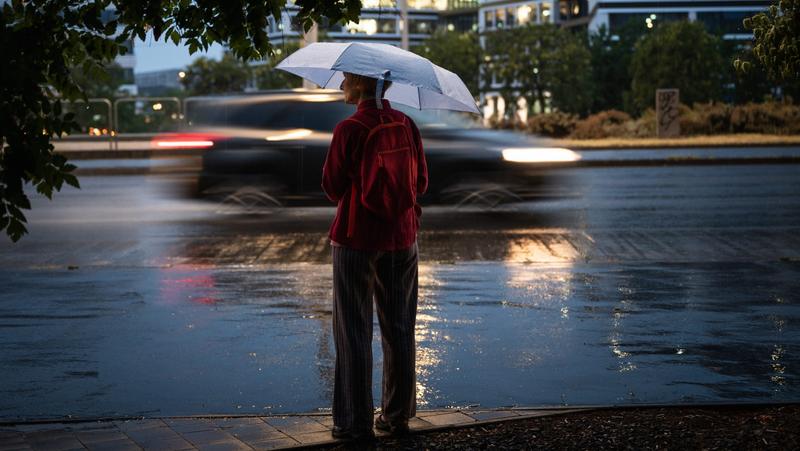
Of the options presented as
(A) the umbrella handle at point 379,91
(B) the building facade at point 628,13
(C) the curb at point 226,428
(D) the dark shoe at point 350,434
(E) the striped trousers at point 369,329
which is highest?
(B) the building facade at point 628,13

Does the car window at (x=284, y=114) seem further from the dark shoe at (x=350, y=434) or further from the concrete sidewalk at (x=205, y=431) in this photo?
the dark shoe at (x=350, y=434)

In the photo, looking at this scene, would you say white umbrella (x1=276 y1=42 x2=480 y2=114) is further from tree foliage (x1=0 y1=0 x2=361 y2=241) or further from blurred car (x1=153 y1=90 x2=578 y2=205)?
blurred car (x1=153 y1=90 x2=578 y2=205)

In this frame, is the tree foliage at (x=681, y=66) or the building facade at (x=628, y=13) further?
the building facade at (x=628, y=13)

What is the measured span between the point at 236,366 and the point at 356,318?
2091mm

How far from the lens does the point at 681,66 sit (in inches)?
2751

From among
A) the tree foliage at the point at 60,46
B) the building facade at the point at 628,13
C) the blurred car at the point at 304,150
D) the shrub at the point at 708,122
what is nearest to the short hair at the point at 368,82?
the tree foliage at the point at 60,46

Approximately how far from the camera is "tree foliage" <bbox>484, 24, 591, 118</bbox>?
86556 mm

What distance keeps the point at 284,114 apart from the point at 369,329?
12.1 m

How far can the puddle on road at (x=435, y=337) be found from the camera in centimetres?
654

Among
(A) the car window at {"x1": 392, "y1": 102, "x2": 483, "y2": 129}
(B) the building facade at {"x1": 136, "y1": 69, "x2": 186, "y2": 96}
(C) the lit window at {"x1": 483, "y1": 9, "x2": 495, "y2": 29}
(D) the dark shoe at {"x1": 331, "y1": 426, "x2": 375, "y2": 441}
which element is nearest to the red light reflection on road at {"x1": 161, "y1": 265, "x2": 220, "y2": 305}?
(D) the dark shoe at {"x1": 331, "y1": 426, "x2": 375, "y2": 441}

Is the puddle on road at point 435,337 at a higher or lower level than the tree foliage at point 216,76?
lower

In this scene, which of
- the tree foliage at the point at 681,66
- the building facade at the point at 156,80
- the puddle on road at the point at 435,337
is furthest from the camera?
the building facade at the point at 156,80

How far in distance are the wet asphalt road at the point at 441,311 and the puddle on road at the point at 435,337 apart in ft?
0.07

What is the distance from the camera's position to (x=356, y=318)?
5.41 metres
